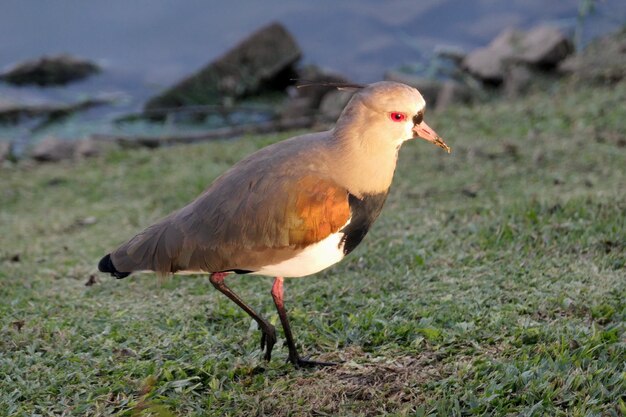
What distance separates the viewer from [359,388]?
352 cm

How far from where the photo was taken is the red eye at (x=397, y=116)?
350cm

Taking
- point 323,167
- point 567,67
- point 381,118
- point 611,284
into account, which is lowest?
point 611,284

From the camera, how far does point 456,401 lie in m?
3.32

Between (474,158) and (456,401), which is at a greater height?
(474,158)

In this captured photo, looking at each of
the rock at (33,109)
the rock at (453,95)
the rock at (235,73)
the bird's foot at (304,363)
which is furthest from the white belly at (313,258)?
Result: the rock at (33,109)

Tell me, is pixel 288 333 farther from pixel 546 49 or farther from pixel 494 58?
pixel 494 58

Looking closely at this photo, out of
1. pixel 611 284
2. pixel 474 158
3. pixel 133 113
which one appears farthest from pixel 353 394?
pixel 133 113

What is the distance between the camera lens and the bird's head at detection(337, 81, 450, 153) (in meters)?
3.49

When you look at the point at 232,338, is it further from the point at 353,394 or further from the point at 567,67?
the point at 567,67

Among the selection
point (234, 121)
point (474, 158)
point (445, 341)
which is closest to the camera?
point (445, 341)

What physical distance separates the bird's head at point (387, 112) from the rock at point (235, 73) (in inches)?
346

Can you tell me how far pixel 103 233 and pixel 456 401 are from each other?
3.91 metres

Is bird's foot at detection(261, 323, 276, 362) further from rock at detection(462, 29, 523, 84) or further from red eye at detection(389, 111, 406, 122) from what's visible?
rock at detection(462, 29, 523, 84)

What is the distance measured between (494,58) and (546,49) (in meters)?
0.86
